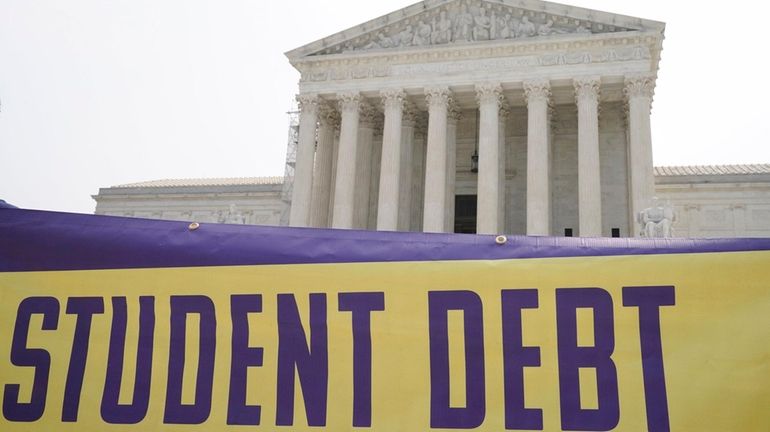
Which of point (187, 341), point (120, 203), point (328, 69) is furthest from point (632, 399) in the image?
point (120, 203)

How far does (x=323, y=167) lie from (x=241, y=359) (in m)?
37.5

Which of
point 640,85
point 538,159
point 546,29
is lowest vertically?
point 538,159

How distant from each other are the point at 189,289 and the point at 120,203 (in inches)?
2183

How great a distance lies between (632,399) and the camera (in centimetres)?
452

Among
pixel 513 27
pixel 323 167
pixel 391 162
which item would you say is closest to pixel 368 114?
pixel 323 167

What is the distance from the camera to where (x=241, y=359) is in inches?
198

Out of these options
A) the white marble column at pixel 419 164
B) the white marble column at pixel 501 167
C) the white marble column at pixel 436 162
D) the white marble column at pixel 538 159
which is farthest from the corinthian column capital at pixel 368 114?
the white marble column at pixel 538 159

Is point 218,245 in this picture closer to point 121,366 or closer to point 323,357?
point 121,366

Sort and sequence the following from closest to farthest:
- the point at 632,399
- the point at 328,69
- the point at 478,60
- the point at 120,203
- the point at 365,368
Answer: the point at 632,399, the point at 365,368, the point at 478,60, the point at 328,69, the point at 120,203

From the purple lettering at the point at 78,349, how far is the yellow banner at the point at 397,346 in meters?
0.01

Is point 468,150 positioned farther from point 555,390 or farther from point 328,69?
point 555,390

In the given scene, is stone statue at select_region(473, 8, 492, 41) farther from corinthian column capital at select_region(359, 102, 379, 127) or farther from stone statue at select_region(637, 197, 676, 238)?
stone statue at select_region(637, 197, 676, 238)

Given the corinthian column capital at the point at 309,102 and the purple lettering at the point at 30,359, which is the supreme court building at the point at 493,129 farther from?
the purple lettering at the point at 30,359

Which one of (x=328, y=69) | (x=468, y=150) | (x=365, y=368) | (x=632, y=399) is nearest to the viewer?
(x=632, y=399)
